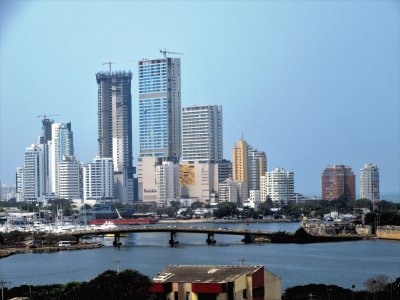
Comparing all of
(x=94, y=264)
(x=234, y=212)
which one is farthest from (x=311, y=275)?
(x=234, y=212)

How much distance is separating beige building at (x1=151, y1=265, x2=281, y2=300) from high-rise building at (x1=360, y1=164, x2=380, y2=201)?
141 ft

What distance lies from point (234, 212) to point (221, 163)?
31.1 ft

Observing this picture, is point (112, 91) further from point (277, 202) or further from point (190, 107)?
point (277, 202)

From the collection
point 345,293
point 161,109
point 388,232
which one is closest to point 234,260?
point 345,293

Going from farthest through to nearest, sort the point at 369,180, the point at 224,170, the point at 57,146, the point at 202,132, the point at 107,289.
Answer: the point at 57,146, the point at 202,132, the point at 224,170, the point at 369,180, the point at 107,289

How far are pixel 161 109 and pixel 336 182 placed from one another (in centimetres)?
1117

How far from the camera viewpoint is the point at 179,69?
2277 inches

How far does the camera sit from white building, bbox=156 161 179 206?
51.4m

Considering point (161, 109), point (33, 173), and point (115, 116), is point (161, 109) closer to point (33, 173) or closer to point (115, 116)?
point (115, 116)

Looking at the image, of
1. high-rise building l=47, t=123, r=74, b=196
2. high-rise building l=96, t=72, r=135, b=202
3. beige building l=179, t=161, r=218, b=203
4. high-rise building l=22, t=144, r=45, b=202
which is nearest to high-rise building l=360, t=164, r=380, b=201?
beige building l=179, t=161, r=218, b=203

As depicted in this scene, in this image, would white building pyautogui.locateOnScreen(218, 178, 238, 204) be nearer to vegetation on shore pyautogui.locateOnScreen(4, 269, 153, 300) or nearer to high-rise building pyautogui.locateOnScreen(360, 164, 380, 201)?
high-rise building pyautogui.locateOnScreen(360, 164, 380, 201)

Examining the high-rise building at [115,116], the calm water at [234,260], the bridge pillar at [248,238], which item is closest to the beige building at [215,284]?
the calm water at [234,260]

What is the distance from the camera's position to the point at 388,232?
81.4ft

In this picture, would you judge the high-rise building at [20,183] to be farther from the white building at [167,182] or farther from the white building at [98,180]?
the white building at [167,182]
